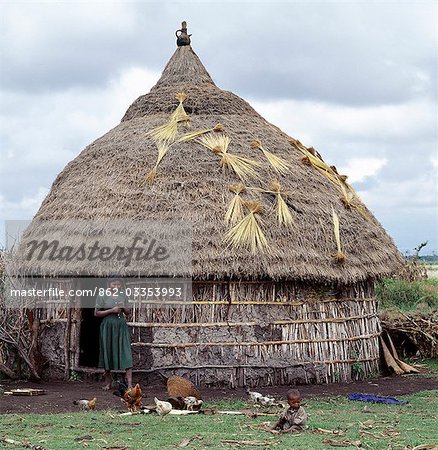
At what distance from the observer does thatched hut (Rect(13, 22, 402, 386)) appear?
11188 mm

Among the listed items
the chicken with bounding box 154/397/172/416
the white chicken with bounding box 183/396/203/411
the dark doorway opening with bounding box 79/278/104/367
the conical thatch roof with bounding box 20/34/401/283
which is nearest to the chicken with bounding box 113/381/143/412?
the chicken with bounding box 154/397/172/416

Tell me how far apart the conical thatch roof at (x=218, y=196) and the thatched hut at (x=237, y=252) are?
2 cm

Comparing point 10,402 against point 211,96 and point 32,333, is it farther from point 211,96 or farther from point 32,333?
point 211,96

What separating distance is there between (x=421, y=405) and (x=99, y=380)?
4.58 metres

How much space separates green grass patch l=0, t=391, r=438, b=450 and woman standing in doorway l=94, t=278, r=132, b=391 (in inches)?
65.6

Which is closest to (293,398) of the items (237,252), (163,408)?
(163,408)

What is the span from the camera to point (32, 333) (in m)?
12.0

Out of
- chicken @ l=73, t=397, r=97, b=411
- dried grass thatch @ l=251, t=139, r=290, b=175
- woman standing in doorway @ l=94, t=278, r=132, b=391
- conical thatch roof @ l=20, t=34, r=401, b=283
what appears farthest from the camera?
dried grass thatch @ l=251, t=139, r=290, b=175

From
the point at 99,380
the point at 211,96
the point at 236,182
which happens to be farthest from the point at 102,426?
the point at 211,96

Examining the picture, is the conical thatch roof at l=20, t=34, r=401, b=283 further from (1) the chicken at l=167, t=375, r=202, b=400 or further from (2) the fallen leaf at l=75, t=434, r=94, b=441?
(2) the fallen leaf at l=75, t=434, r=94, b=441

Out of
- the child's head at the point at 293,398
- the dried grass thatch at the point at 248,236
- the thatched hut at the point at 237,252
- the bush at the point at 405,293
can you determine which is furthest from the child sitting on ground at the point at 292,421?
the bush at the point at 405,293

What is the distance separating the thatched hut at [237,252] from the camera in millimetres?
11188

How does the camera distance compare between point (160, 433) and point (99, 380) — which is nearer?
point (160, 433)

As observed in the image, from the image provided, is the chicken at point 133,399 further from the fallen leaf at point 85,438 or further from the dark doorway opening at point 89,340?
the dark doorway opening at point 89,340
